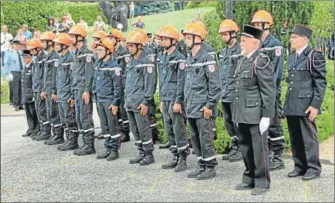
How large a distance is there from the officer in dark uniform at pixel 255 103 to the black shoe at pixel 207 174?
867 millimetres

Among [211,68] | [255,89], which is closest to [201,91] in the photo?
[211,68]

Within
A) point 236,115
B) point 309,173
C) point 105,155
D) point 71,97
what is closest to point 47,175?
point 105,155

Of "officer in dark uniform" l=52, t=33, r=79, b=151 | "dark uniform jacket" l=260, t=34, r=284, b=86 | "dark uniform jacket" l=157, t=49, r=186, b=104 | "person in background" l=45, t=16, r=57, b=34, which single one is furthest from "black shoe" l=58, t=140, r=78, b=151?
"dark uniform jacket" l=260, t=34, r=284, b=86

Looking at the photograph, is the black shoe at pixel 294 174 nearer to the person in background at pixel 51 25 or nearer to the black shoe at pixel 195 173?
the black shoe at pixel 195 173

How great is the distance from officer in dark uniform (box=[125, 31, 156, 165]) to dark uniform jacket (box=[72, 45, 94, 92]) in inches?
37.2

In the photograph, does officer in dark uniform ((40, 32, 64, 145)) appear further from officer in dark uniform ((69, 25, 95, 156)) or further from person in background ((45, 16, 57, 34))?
officer in dark uniform ((69, 25, 95, 156))

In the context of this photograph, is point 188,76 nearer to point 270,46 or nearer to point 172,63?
point 172,63

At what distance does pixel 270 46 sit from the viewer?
708 cm

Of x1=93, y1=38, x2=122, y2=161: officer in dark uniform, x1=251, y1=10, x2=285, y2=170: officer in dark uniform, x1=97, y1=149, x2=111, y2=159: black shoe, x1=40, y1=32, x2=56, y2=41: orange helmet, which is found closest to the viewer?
x1=251, y1=10, x2=285, y2=170: officer in dark uniform

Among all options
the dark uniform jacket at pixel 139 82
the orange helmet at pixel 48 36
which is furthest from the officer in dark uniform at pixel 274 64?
the orange helmet at pixel 48 36

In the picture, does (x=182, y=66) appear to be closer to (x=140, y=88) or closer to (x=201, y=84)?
(x=201, y=84)

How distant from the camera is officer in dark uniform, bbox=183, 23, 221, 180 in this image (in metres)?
6.80

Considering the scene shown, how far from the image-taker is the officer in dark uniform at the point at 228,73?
24.5 feet

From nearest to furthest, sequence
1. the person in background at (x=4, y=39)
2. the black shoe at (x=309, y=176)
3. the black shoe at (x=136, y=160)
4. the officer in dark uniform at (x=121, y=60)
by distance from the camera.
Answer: the black shoe at (x=309, y=176), the black shoe at (x=136, y=160), the officer in dark uniform at (x=121, y=60), the person in background at (x=4, y=39)
